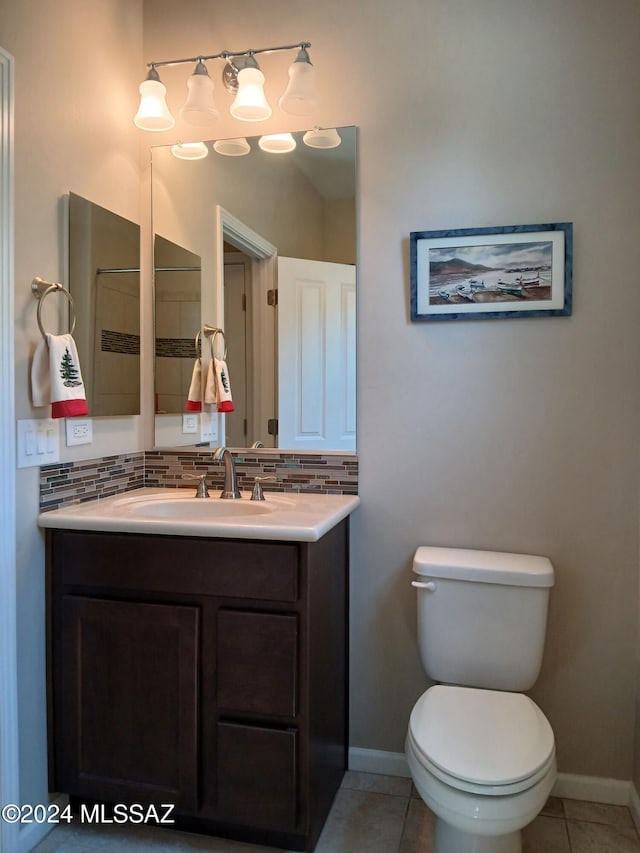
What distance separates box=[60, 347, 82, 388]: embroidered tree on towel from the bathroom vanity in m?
0.37

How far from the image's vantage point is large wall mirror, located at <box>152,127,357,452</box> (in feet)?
6.76

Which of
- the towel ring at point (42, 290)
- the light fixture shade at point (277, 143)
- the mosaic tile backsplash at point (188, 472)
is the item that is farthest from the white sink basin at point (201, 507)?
the light fixture shade at point (277, 143)

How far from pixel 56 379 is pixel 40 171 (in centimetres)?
59

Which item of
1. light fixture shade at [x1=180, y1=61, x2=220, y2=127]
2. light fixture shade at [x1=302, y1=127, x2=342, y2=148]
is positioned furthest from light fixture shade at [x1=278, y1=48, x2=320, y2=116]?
light fixture shade at [x1=180, y1=61, x2=220, y2=127]

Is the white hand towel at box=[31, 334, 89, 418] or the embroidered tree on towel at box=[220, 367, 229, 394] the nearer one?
the white hand towel at box=[31, 334, 89, 418]

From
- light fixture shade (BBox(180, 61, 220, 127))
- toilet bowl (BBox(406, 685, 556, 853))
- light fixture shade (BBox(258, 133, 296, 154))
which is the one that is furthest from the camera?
light fixture shade (BBox(258, 133, 296, 154))

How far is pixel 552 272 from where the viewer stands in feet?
6.16

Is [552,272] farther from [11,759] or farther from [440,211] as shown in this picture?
[11,759]

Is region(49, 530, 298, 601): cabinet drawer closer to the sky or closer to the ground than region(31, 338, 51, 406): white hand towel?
closer to the ground

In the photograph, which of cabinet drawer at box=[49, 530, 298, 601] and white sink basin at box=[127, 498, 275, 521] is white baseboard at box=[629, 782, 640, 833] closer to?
cabinet drawer at box=[49, 530, 298, 601]

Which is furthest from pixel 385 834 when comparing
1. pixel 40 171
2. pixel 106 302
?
pixel 40 171

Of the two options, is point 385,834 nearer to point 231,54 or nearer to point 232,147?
point 232,147

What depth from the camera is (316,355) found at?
2.09 metres

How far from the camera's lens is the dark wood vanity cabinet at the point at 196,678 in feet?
5.14
